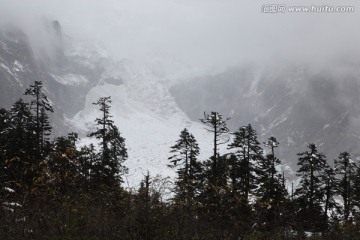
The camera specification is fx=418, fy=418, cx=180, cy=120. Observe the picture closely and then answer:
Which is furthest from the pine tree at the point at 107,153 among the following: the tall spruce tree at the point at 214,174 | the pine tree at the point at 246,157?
the pine tree at the point at 246,157

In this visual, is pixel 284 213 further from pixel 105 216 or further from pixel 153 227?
pixel 105 216

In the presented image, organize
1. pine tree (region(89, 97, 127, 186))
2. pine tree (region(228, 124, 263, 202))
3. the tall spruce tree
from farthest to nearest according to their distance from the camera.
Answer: pine tree (region(228, 124, 263, 202)), pine tree (region(89, 97, 127, 186)), the tall spruce tree

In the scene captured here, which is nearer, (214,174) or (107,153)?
(214,174)

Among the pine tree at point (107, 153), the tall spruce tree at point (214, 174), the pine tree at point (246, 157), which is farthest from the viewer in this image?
the pine tree at point (246, 157)

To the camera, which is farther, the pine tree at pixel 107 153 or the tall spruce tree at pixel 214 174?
the pine tree at pixel 107 153

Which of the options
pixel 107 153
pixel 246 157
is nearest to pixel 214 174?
pixel 107 153

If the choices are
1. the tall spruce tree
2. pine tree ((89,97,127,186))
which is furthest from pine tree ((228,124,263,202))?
pine tree ((89,97,127,186))

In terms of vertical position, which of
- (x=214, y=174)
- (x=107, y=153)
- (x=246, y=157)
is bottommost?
(x=214, y=174)

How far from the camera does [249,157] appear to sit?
1437 inches

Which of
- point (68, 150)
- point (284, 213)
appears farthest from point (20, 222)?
point (284, 213)

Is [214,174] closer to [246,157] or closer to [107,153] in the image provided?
[107,153]

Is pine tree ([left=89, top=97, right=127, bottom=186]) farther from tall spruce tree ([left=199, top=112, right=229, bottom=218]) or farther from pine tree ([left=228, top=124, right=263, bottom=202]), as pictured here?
pine tree ([left=228, top=124, right=263, bottom=202])

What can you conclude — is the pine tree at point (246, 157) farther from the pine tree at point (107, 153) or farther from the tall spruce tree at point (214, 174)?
the pine tree at point (107, 153)

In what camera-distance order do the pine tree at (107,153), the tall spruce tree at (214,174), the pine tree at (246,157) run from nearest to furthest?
the tall spruce tree at (214,174)
the pine tree at (107,153)
the pine tree at (246,157)
